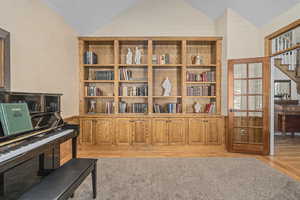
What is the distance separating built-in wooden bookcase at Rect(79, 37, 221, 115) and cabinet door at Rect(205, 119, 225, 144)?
0.21 metres

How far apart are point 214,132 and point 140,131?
1587 millimetres

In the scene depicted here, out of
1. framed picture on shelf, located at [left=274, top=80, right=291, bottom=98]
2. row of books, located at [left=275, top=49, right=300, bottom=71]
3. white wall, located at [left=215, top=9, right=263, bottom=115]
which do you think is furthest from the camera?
framed picture on shelf, located at [left=274, top=80, right=291, bottom=98]

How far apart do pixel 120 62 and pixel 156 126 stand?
5.54 feet

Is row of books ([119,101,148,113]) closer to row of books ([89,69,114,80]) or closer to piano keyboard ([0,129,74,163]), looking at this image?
row of books ([89,69,114,80])

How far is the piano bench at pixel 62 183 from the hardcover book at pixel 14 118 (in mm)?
478

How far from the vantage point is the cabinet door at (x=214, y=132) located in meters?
3.79

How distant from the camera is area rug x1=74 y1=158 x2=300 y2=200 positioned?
2031 mm

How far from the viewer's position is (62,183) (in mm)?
1431

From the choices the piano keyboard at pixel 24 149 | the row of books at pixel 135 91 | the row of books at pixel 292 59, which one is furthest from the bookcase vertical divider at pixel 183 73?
the row of books at pixel 292 59

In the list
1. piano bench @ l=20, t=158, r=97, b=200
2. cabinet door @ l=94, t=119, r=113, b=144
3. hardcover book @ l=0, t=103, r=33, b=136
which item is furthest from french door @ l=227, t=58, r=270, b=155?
hardcover book @ l=0, t=103, r=33, b=136

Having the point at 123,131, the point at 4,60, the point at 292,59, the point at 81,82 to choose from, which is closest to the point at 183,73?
the point at 123,131

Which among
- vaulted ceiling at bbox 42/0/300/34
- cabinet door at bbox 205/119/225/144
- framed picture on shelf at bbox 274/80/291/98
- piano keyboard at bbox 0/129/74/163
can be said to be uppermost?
vaulted ceiling at bbox 42/0/300/34

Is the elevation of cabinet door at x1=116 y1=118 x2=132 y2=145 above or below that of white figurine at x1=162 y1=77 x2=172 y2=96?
below

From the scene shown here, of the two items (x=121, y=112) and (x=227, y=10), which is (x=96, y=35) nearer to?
(x=121, y=112)
